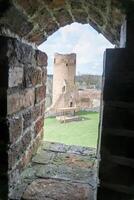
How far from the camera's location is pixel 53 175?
1312 millimetres

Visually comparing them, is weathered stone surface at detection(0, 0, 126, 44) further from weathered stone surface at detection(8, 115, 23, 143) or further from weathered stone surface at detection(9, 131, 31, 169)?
weathered stone surface at detection(9, 131, 31, 169)

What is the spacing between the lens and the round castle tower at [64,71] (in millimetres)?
8695

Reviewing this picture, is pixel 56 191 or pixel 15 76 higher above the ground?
pixel 15 76

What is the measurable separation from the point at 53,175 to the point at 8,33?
755 millimetres

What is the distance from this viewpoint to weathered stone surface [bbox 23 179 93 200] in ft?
3.67

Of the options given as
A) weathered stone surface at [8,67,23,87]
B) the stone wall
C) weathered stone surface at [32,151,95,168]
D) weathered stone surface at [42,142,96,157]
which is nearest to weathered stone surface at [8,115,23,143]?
the stone wall

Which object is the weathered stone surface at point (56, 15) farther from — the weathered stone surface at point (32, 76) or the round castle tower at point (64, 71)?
Result: the round castle tower at point (64, 71)

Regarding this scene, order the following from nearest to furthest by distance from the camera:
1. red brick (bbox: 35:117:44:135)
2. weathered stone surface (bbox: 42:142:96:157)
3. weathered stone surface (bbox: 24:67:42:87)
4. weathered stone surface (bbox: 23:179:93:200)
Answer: weathered stone surface (bbox: 23:179:93:200) → weathered stone surface (bbox: 24:67:42:87) → red brick (bbox: 35:117:44:135) → weathered stone surface (bbox: 42:142:96:157)

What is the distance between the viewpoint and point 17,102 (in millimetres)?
1109

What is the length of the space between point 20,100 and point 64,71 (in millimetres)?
7945

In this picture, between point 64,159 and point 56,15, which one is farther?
point 64,159

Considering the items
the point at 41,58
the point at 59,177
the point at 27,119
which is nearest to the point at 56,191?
the point at 59,177

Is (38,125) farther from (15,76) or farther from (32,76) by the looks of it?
(15,76)

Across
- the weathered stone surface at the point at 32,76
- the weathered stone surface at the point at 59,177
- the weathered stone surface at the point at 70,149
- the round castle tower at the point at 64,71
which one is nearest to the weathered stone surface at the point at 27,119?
the weathered stone surface at the point at 32,76
